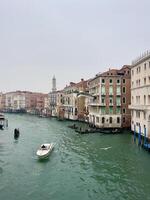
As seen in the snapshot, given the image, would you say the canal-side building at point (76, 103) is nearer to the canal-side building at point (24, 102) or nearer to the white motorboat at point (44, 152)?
the white motorboat at point (44, 152)

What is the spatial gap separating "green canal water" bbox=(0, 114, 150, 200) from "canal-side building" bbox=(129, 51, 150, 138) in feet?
21.5

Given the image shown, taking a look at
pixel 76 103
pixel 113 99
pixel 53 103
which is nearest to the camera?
pixel 113 99

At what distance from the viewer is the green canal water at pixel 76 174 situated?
599 inches

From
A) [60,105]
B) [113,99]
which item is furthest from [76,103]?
[113,99]

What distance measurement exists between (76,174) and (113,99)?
30501mm

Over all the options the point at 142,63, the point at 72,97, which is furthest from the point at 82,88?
the point at 142,63

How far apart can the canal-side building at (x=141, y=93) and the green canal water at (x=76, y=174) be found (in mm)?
6561

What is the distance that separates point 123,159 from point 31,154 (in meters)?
9.42

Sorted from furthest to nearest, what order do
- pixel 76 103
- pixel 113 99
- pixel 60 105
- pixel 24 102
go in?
pixel 24 102, pixel 60 105, pixel 76 103, pixel 113 99

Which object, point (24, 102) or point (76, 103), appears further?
point (24, 102)

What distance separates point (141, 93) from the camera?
36.0 m

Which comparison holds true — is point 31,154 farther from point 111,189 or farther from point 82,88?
point 82,88

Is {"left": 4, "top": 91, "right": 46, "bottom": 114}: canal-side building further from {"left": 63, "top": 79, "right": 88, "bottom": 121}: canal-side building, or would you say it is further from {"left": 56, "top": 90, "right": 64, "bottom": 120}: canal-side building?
{"left": 63, "top": 79, "right": 88, "bottom": 121}: canal-side building

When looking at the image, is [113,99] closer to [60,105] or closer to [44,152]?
[44,152]
